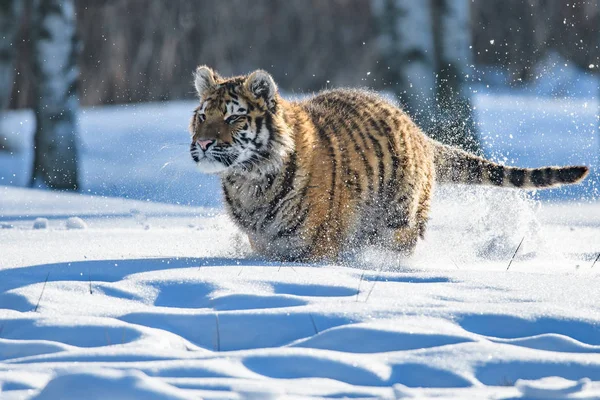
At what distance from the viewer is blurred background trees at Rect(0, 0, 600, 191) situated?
472 inches

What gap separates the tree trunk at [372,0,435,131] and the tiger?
209 inches

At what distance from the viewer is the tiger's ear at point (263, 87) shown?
19.6ft

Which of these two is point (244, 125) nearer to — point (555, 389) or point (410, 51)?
point (555, 389)

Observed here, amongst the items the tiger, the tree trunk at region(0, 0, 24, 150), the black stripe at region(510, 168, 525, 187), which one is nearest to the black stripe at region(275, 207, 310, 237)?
the tiger

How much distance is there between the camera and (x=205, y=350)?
3.76 m

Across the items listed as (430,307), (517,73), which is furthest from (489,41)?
(430,307)

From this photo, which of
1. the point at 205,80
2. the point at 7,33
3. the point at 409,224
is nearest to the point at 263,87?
the point at 205,80

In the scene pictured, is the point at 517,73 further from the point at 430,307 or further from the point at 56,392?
the point at 56,392

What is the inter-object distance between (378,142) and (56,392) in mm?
3737

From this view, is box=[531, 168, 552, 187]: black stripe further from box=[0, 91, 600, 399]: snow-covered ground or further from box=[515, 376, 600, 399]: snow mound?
box=[515, 376, 600, 399]: snow mound

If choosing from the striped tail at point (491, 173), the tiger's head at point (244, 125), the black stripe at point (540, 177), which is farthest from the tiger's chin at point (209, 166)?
the black stripe at point (540, 177)

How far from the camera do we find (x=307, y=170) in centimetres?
599

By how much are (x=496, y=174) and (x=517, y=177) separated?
0.15m

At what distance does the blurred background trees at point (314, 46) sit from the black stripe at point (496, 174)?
433 centimetres
